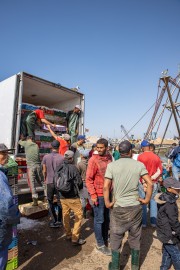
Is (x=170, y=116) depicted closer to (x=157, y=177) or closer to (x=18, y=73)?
(x=157, y=177)

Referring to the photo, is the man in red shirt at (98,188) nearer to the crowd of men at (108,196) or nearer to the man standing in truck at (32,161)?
the crowd of men at (108,196)

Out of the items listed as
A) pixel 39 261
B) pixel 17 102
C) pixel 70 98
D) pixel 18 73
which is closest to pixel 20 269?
pixel 39 261

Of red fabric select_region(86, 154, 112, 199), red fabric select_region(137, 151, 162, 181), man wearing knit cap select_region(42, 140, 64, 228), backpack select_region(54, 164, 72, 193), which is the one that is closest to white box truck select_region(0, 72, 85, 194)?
man wearing knit cap select_region(42, 140, 64, 228)

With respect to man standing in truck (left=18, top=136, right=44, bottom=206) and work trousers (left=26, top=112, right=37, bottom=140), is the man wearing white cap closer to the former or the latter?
work trousers (left=26, top=112, right=37, bottom=140)

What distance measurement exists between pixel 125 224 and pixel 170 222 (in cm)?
58

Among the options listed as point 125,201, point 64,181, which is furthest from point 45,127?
point 125,201

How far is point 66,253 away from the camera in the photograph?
3.74m

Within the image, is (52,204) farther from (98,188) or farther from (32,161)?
(98,188)

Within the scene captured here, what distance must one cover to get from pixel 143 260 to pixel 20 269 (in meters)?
1.99

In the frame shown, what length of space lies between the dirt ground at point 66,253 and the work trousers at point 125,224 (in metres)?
0.73

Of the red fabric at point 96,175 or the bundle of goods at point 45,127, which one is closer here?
the red fabric at point 96,175

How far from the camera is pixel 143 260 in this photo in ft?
11.8

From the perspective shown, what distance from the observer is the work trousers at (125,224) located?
9.55ft

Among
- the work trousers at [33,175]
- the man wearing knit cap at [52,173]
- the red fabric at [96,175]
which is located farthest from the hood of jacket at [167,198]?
the work trousers at [33,175]
